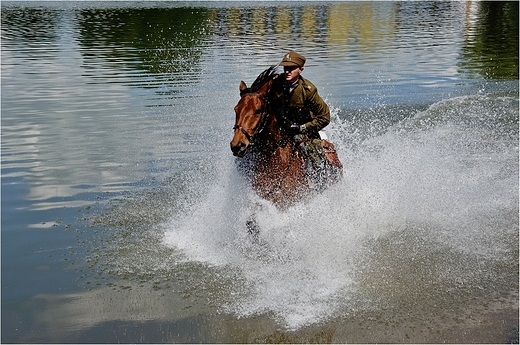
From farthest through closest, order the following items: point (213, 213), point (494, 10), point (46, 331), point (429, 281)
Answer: point (494, 10)
point (213, 213)
point (429, 281)
point (46, 331)

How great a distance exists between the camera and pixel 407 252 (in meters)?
9.34

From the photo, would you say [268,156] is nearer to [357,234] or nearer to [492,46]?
[357,234]

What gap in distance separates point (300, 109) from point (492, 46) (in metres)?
28.2

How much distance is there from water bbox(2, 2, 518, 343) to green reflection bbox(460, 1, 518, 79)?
89.0 inches

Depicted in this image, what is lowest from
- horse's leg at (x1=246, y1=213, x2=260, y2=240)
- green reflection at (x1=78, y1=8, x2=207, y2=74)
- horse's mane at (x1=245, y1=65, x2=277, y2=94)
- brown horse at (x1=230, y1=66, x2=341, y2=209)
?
green reflection at (x1=78, y1=8, x2=207, y2=74)

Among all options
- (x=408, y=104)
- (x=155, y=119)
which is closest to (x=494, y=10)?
(x=408, y=104)

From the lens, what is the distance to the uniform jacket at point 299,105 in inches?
335

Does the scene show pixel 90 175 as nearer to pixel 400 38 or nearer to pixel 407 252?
pixel 407 252

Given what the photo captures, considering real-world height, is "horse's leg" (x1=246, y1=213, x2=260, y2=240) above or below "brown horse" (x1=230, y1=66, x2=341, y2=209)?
below

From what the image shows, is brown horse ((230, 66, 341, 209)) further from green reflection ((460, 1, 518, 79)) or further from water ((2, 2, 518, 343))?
green reflection ((460, 1, 518, 79))

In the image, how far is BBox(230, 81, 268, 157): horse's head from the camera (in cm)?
753

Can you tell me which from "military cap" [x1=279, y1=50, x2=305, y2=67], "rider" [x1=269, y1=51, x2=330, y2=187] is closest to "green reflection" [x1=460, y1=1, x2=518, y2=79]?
"rider" [x1=269, y1=51, x2=330, y2=187]

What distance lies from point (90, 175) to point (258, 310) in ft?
22.5

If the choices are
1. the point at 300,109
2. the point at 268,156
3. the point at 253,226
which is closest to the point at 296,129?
the point at 300,109
